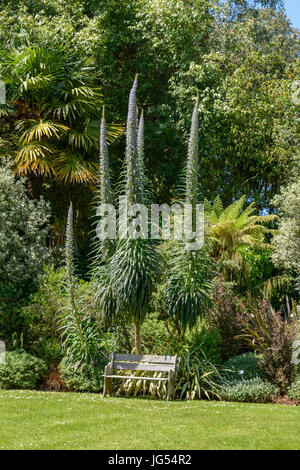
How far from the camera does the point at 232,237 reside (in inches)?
518

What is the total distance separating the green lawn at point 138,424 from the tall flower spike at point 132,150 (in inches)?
131

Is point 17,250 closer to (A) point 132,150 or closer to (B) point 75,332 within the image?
(B) point 75,332

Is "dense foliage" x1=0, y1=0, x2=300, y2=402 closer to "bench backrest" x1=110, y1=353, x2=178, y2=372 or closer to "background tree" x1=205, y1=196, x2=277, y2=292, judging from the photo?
"background tree" x1=205, y1=196, x2=277, y2=292

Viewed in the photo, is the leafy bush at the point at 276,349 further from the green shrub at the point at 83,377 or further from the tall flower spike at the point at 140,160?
the tall flower spike at the point at 140,160

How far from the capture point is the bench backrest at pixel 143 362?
9.41 meters

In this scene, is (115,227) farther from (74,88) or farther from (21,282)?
(74,88)

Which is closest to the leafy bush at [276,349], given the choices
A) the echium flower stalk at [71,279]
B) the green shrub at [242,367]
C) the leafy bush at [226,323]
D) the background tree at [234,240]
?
the green shrub at [242,367]

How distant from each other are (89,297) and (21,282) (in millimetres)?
2020

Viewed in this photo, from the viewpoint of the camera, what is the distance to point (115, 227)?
10.5 m

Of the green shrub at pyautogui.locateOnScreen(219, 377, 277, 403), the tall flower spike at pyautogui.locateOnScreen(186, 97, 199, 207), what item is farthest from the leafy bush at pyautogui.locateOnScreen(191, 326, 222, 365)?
the tall flower spike at pyautogui.locateOnScreen(186, 97, 199, 207)

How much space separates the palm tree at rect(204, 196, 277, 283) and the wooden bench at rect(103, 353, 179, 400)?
11.9 ft

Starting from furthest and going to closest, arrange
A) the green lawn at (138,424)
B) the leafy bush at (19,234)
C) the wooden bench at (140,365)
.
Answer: the leafy bush at (19,234), the wooden bench at (140,365), the green lawn at (138,424)

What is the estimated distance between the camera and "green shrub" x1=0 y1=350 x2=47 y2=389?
1000 centimetres

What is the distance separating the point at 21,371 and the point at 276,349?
169 inches
